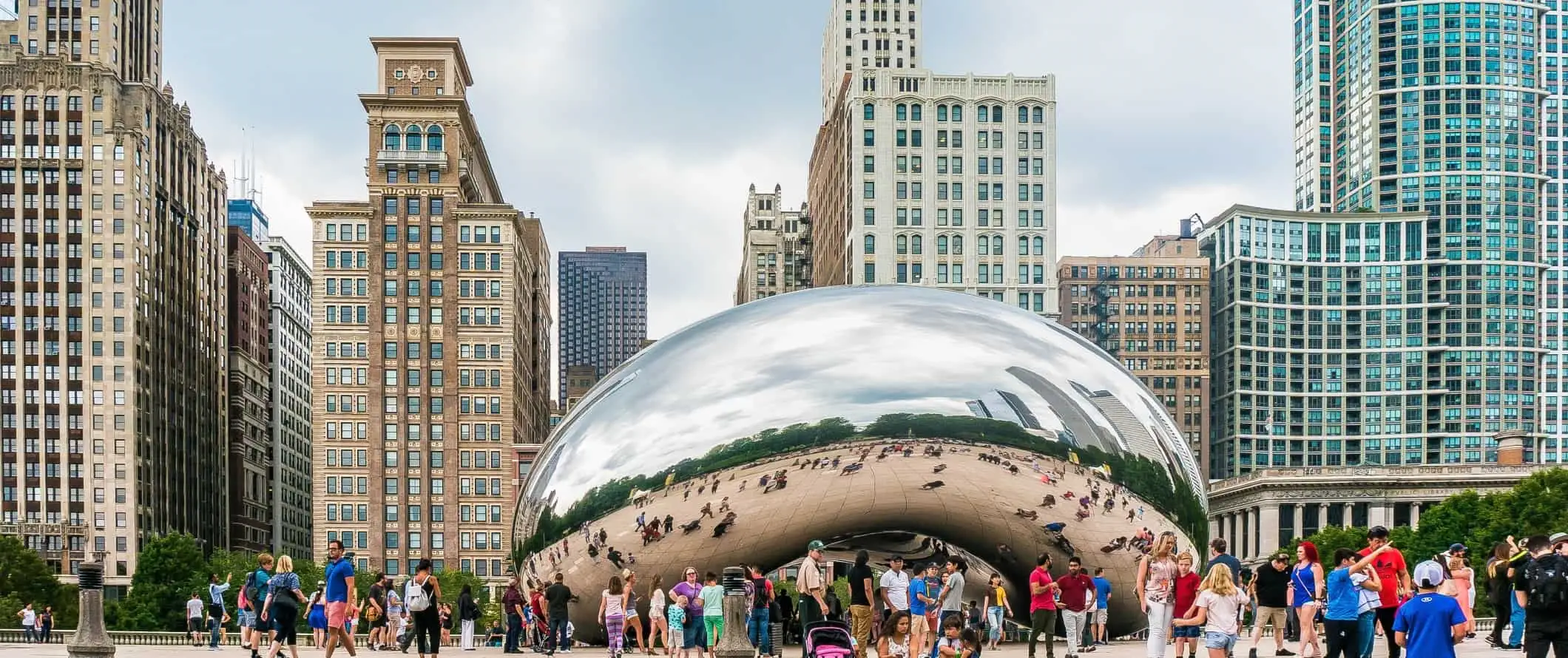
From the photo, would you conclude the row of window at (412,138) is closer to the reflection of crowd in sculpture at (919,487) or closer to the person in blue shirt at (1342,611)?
the reflection of crowd in sculpture at (919,487)

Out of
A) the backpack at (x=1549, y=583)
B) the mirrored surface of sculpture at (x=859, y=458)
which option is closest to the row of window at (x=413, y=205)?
the mirrored surface of sculpture at (x=859, y=458)

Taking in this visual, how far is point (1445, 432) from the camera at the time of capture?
7116 inches

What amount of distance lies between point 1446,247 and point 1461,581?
174194mm

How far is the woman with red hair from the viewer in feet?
68.5

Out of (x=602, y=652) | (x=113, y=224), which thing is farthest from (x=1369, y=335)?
(x=602, y=652)

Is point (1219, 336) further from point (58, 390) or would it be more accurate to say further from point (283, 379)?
point (58, 390)

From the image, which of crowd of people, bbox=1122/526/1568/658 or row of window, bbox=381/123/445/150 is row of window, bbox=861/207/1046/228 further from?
crowd of people, bbox=1122/526/1568/658

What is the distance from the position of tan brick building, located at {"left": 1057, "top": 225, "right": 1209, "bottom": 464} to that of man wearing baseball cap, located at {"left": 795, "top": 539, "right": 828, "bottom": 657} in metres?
151

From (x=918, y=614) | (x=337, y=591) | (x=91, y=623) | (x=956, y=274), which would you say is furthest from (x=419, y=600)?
(x=956, y=274)

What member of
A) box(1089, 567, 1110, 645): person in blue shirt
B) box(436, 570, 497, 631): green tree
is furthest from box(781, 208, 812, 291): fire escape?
box(1089, 567, 1110, 645): person in blue shirt

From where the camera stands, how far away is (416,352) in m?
122

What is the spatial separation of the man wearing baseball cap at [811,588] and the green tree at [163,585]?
237 ft

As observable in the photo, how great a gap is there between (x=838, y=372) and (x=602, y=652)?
5726mm

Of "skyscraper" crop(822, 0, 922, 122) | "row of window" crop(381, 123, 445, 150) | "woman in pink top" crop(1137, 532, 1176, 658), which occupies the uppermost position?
"skyscraper" crop(822, 0, 922, 122)
